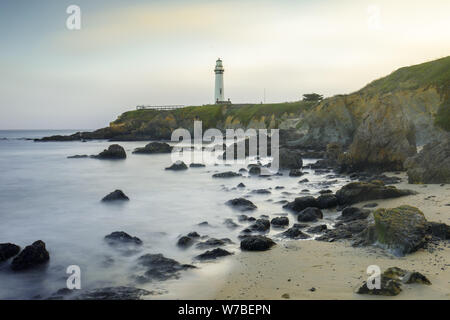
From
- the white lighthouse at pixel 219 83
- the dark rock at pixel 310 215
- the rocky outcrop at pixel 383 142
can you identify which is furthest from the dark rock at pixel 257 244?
the white lighthouse at pixel 219 83

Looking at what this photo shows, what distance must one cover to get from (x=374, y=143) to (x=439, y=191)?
837 centimetres

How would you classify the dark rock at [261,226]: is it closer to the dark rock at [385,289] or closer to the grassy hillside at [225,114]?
the dark rock at [385,289]

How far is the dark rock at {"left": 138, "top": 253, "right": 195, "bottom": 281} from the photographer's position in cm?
820

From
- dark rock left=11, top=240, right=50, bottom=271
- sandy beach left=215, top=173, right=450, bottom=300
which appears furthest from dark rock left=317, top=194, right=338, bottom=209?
dark rock left=11, top=240, right=50, bottom=271

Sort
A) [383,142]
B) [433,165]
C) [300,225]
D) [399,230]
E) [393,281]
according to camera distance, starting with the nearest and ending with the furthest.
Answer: [393,281]
[399,230]
[300,225]
[433,165]
[383,142]

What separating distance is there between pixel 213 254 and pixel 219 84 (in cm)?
9130

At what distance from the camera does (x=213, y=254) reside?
9219 millimetres

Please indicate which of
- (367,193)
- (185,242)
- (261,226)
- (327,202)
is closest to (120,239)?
(185,242)

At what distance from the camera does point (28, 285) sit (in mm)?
8211

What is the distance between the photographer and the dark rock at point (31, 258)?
8.93m

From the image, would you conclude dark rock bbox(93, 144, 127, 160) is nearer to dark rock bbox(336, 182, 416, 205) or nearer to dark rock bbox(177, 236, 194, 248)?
dark rock bbox(336, 182, 416, 205)

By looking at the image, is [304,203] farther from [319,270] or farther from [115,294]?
[115,294]
